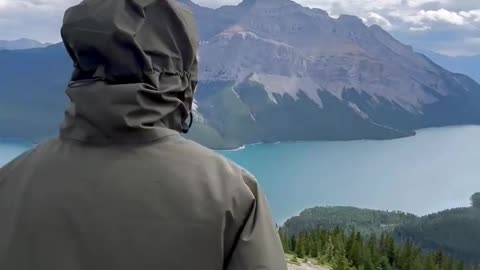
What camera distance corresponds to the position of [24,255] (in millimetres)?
890

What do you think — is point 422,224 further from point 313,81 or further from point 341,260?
point 313,81

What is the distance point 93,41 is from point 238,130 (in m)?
62.8

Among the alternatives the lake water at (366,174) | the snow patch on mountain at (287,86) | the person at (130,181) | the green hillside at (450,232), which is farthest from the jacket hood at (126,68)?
the snow patch on mountain at (287,86)

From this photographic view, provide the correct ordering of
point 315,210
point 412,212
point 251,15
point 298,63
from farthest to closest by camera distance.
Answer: point 251,15 < point 298,63 < point 412,212 < point 315,210

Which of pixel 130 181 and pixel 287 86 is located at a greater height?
pixel 130 181

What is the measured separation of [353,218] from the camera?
30.0 metres

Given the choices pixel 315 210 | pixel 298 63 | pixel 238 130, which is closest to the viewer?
pixel 315 210

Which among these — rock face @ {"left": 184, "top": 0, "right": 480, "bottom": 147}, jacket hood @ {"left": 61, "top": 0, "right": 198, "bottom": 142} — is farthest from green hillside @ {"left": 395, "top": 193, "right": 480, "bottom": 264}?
rock face @ {"left": 184, "top": 0, "right": 480, "bottom": 147}

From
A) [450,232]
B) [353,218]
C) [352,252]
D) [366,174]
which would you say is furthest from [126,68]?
[366,174]

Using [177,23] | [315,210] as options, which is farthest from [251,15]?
[177,23]

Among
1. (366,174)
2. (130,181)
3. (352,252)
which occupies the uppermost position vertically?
(130,181)

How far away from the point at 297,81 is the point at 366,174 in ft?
133

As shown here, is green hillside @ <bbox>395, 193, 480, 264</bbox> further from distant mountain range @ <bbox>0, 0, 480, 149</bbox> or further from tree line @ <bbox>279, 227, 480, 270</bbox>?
distant mountain range @ <bbox>0, 0, 480, 149</bbox>

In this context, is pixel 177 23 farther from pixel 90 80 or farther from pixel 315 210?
pixel 315 210
